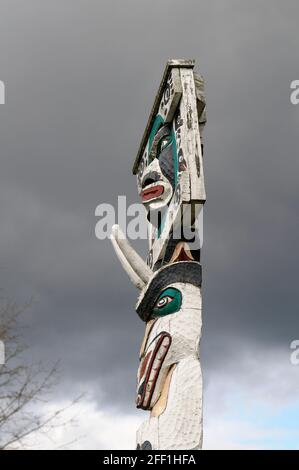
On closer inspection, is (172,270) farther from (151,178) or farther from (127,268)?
(151,178)

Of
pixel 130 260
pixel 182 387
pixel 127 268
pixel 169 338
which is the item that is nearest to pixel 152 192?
pixel 130 260

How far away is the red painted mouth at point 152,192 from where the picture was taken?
9211mm

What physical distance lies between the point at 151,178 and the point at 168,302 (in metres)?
2.10

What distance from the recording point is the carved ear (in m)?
9.24

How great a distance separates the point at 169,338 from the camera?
7.85 metres

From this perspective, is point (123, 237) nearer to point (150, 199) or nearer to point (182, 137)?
point (150, 199)

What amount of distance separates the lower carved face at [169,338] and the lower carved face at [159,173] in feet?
4.90

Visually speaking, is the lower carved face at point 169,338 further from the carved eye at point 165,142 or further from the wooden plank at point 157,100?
the wooden plank at point 157,100

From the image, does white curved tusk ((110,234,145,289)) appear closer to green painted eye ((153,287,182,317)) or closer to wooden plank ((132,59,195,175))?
green painted eye ((153,287,182,317))

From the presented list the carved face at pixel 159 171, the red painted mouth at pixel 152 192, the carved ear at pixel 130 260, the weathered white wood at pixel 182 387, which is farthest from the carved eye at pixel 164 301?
the red painted mouth at pixel 152 192

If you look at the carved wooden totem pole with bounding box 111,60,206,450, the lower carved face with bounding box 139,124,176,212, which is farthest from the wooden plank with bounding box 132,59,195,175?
the lower carved face with bounding box 139,124,176,212
